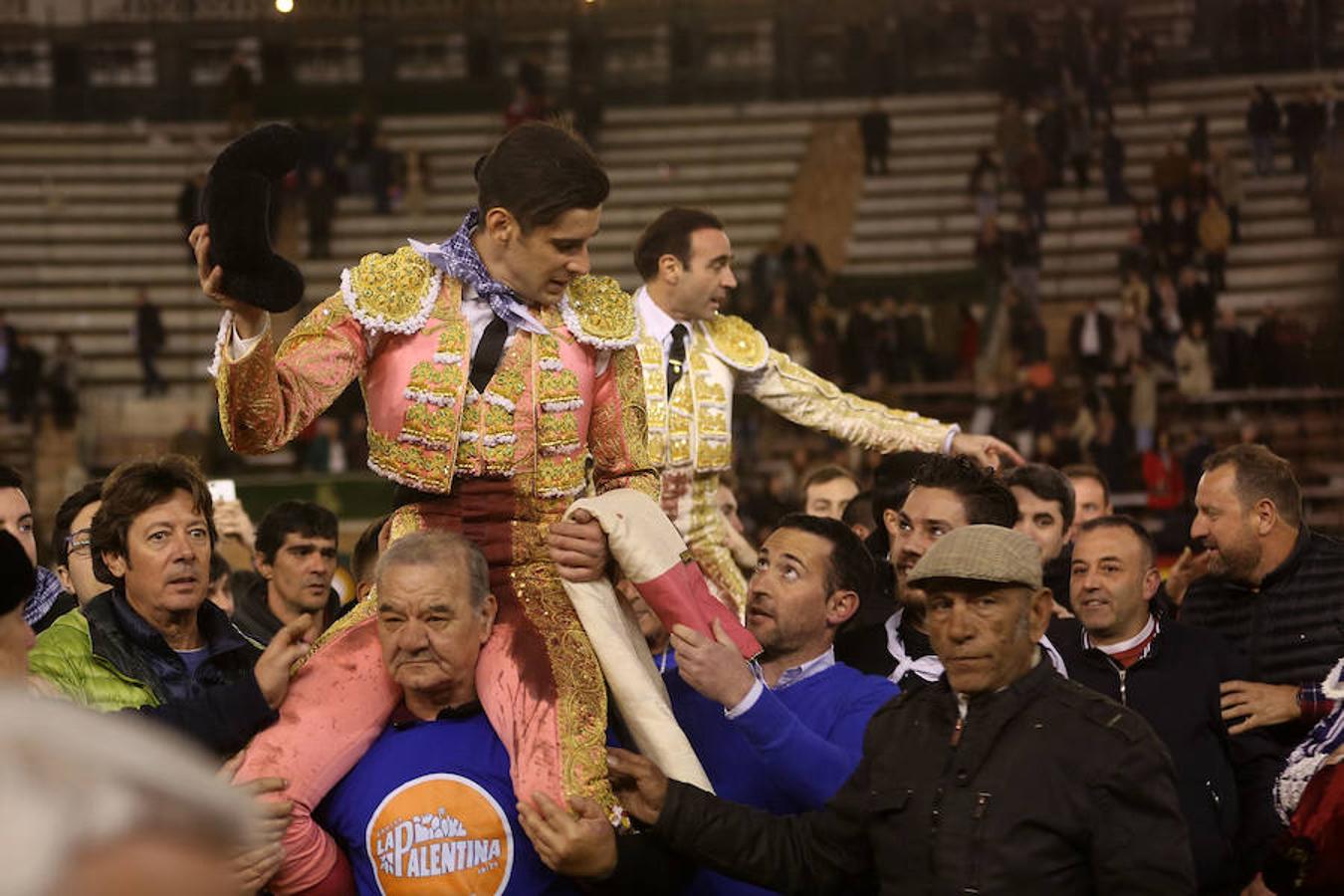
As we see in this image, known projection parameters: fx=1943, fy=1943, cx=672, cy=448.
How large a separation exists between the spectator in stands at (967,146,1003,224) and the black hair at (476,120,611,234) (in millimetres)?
16232

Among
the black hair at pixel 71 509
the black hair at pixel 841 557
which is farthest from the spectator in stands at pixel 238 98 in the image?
the black hair at pixel 841 557

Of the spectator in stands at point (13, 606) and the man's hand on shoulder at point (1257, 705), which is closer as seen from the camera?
the spectator in stands at point (13, 606)

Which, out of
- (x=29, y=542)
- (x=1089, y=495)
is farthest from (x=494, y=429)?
(x=1089, y=495)

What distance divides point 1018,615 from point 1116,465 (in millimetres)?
12469

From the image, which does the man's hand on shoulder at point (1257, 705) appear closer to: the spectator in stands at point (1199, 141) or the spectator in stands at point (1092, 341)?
the spectator in stands at point (1092, 341)

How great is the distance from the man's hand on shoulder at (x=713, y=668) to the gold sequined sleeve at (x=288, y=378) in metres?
0.80

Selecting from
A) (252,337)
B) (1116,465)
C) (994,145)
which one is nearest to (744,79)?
(994,145)

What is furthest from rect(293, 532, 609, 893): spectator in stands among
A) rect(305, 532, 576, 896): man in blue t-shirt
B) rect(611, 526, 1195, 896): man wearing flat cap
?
rect(611, 526, 1195, 896): man wearing flat cap

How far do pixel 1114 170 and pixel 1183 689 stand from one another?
616 inches

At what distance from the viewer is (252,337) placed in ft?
10.8

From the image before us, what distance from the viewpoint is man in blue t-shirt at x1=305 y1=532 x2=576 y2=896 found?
139 inches

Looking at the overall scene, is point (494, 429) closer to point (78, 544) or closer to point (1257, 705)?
point (78, 544)

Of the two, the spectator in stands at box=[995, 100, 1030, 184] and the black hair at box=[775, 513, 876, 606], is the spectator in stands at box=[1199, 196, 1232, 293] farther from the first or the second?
the black hair at box=[775, 513, 876, 606]

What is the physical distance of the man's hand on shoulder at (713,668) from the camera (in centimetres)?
358
